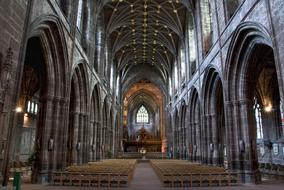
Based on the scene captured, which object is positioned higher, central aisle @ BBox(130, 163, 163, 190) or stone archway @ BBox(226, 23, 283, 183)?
stone archway @ BBox(226, 23, 283, 183)

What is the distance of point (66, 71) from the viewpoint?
14.0m

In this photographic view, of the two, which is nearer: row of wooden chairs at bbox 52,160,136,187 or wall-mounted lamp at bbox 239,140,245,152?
row of wooden chairs at bbox 52,160,136,187

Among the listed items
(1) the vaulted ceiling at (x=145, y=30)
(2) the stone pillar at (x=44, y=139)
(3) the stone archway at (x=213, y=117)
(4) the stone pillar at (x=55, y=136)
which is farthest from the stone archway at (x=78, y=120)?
(3) the stone archway at (x=213, y=117)

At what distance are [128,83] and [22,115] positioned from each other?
83.8 ft

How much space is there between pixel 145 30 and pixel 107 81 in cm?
905

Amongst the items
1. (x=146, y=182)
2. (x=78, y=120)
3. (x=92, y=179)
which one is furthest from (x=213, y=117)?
(x=92, y=179)

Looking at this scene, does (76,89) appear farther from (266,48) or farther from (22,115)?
(266,48)

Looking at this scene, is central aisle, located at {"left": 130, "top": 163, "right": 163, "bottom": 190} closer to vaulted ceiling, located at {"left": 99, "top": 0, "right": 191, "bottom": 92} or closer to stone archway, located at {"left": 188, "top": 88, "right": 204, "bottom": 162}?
stone archway, located at {"left": 188, "top": 88, "right": 204, "bottom": 162}

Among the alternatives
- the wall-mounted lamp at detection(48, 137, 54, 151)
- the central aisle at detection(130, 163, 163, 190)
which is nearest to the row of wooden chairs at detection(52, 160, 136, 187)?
the central aisle at detection(130, 163, 163, 190)

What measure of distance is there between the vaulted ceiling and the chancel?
0.56 feet

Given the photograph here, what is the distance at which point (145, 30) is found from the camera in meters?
32.6

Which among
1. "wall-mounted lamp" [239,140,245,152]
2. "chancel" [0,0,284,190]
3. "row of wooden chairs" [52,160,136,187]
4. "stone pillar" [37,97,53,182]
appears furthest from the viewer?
"wall-mounted lamp" [239,140,245,152]

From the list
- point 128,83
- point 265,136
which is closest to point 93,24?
point 265,136

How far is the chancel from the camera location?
29.0 feet
